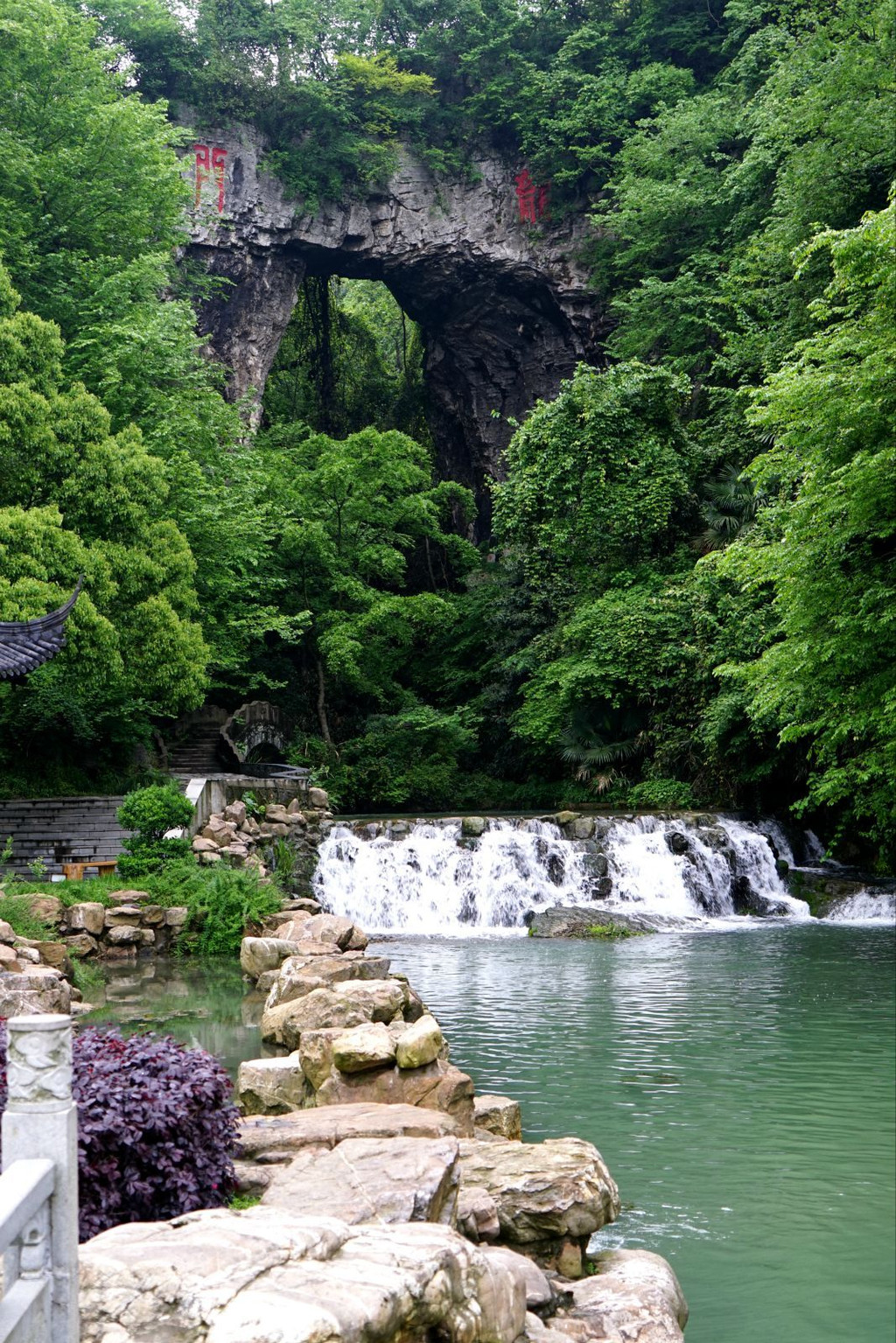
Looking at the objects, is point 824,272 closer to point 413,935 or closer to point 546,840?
point 546,840

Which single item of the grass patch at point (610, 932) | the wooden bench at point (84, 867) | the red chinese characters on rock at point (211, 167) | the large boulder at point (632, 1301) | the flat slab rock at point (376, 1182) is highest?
the red chinese characters on rock at point (211, 167)

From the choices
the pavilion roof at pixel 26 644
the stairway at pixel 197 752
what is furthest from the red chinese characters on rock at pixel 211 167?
the pavilion roof at pixel 26 644

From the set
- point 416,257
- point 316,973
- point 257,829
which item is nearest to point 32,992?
point 316,973

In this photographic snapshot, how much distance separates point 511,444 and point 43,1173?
23.7 m

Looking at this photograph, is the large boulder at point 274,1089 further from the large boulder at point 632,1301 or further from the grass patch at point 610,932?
the grass patch at point 610,932

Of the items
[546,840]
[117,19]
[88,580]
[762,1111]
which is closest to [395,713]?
[546,840]

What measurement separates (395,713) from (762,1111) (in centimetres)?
2315

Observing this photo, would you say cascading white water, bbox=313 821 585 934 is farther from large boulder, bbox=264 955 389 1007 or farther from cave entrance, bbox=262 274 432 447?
cave entrance, bbox=262 274 432 447

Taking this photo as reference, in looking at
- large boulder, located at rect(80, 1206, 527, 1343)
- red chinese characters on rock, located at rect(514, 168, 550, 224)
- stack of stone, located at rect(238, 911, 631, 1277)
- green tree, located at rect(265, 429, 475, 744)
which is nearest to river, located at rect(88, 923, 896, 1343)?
stack of stone, located at rect(238, 911, 631, 1277)

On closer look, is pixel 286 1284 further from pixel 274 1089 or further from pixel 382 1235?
pixel 274 1089

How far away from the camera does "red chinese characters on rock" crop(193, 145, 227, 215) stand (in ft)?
97.3

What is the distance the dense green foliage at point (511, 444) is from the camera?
14.6m

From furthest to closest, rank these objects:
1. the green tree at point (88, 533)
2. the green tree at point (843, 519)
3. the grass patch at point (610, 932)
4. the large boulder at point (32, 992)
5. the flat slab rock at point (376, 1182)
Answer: the grass patch at point (610, 932), the green tree at point (88, 533), the green tree at point (843, 519), the large boulder at point (32, 992), the flat slab rock at point (376, 1182)

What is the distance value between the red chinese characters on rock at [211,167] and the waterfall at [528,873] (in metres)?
18.5
